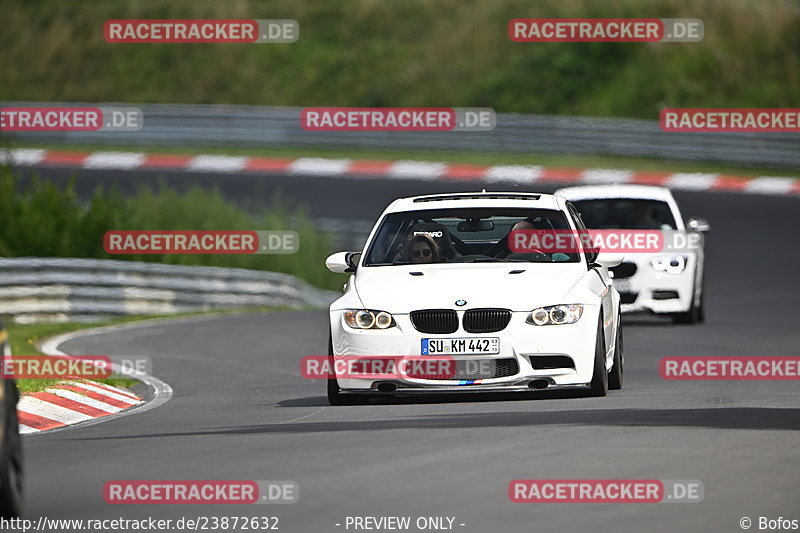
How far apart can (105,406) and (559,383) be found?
3.96 meters

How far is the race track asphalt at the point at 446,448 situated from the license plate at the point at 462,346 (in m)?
0.40

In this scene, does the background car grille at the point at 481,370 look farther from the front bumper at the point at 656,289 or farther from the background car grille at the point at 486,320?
the front bumper at the point at 656,289

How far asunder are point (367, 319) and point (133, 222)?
56.3 feet

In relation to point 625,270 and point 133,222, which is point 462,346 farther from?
point 133,222

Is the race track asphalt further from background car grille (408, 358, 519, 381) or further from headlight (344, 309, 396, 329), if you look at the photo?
headlight (344, 309, 396, 329)

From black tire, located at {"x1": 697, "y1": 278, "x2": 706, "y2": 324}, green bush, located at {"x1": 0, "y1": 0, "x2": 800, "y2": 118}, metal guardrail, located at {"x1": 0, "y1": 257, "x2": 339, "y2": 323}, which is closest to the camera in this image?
black tire, located at {"x1": 697, "y1": 278, "x2": 706, "y2": 324}

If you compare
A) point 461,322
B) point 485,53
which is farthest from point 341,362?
point 485,53

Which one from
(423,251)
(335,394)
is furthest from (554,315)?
(335,394)

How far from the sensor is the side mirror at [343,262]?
13.6 meters

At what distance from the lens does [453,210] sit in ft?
45.4

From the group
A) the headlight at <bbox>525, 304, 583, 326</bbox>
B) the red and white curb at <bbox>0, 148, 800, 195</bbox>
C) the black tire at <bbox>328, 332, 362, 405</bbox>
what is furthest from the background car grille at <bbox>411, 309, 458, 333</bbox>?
the red and white curb at <bbox>0, 148, 800, 195</bbox>

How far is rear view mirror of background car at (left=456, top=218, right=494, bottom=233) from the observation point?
14.0 m

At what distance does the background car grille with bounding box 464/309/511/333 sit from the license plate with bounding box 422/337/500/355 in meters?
0.08

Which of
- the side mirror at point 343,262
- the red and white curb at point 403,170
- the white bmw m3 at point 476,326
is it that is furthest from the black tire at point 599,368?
the red and white curb at point 403,170
